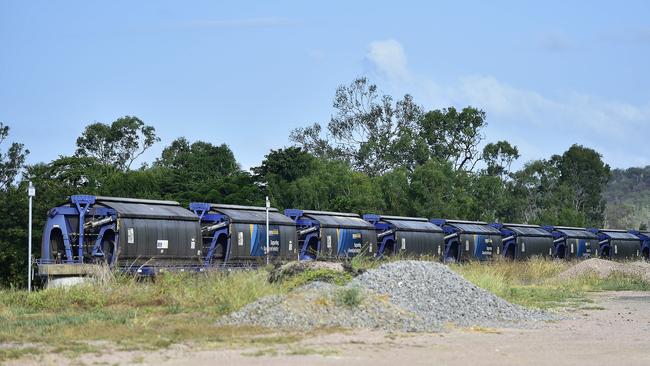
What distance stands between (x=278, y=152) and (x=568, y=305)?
46945 millimetres

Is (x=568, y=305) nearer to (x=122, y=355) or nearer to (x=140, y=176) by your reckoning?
(x=122, y=355)

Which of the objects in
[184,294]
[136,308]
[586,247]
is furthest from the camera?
[586,247]

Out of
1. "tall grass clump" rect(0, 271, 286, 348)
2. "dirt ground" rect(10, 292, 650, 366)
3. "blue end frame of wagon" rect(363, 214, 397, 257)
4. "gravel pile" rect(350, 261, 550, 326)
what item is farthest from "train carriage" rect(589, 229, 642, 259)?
"dirt ground" rect(10, 292, 650, 366)

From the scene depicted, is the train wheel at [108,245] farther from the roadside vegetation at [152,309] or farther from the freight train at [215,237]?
the roadside vegetation at [152,309]

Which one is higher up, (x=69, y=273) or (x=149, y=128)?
(x=149, y=128)

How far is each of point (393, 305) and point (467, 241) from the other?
31.4 m

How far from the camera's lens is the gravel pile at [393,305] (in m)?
19.7

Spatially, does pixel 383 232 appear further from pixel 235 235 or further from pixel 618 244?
pixel 618 244

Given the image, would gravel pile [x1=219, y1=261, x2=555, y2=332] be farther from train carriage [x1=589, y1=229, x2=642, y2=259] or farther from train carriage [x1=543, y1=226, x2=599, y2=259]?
train carriage [x1=589, y1=229, x2=642, y2=259]

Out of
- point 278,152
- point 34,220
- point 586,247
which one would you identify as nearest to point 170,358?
point 34,220

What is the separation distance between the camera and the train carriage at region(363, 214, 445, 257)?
1790 inches

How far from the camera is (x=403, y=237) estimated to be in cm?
4578

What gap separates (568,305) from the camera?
2870cm

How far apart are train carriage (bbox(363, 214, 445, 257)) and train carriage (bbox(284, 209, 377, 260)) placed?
1.68 meters
